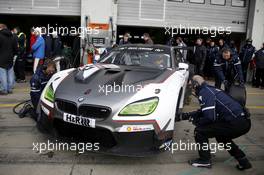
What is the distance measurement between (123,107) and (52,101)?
38.2 inches

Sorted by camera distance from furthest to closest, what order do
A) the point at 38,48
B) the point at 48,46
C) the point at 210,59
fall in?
the point at 210,59
the point at 48,46
the point at 38,48

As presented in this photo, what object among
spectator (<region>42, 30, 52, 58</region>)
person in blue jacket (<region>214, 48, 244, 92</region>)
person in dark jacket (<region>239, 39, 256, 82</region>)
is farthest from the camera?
person in dark jacket (<region>239, 39, 256, 82</region>)

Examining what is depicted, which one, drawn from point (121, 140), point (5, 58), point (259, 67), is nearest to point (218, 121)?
point (121, 140)

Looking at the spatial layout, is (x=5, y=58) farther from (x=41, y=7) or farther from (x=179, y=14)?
(x=179, y=14)

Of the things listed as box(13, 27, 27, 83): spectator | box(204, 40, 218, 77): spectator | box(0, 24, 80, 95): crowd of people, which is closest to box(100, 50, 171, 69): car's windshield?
Answer: box(0, 24, 80, 95): crowd of people

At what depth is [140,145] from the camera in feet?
12.2

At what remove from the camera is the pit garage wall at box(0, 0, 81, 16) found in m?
11.3

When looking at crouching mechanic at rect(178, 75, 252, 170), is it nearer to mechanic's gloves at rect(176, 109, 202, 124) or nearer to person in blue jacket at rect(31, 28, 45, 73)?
Answer: mechanic's gloves at rect(176, 109, 202, 124)

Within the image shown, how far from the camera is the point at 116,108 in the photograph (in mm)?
3688

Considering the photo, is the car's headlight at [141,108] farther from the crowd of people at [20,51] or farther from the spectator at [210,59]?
the spectator at [210,59]

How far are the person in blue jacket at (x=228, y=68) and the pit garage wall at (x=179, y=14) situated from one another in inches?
227

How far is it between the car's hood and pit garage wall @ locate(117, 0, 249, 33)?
741cm

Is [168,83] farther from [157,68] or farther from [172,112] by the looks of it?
[157,68]

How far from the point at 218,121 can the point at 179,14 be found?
30.2 ft
